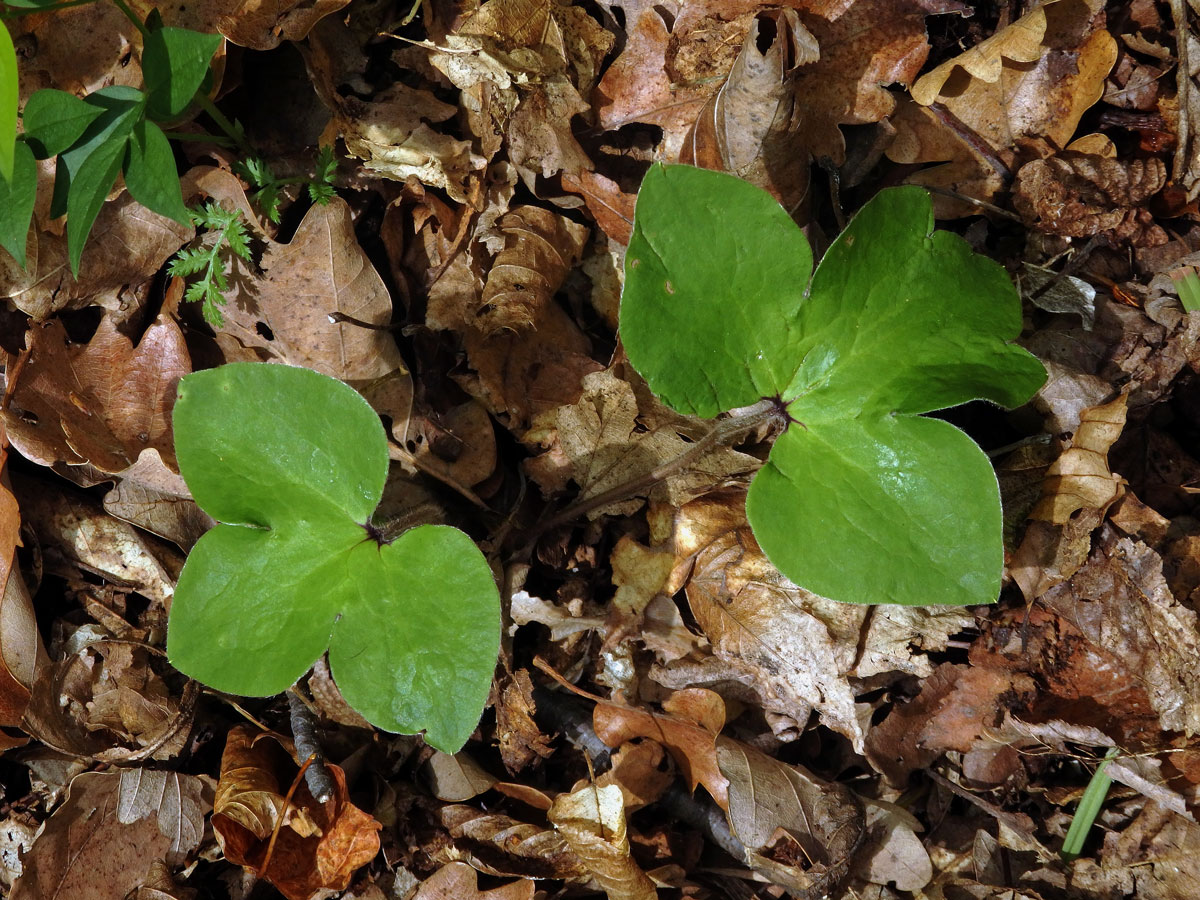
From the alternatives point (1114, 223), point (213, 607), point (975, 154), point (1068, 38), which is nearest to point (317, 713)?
point (213, 607)

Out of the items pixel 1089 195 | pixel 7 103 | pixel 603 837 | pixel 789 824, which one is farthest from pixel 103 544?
pixel 1089 195

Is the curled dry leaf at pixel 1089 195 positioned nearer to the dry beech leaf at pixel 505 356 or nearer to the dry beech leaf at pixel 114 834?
the dry beech leaf at pixel 505 356

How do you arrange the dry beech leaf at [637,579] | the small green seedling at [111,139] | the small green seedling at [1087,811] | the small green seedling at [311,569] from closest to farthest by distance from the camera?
the small green seedling at [311,569], the small green seedling at [111,139], the small green seedling at [1087,811], the dry beech leaf at [637,579]

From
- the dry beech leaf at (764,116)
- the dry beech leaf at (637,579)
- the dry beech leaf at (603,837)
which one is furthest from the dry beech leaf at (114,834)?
the dry beech leaf at (764,116)

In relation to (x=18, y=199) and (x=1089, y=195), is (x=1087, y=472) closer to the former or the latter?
(x=1089, y=195)

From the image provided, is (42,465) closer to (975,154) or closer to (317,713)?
(317,713)

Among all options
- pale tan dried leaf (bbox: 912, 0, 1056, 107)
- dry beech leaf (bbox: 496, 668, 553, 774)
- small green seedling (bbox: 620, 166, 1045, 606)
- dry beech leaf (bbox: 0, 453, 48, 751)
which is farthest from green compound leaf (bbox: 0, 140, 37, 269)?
pale tan dried leaf (bbox: 912, 0, 1056, 107)

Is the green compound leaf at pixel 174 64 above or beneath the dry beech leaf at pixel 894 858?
above
